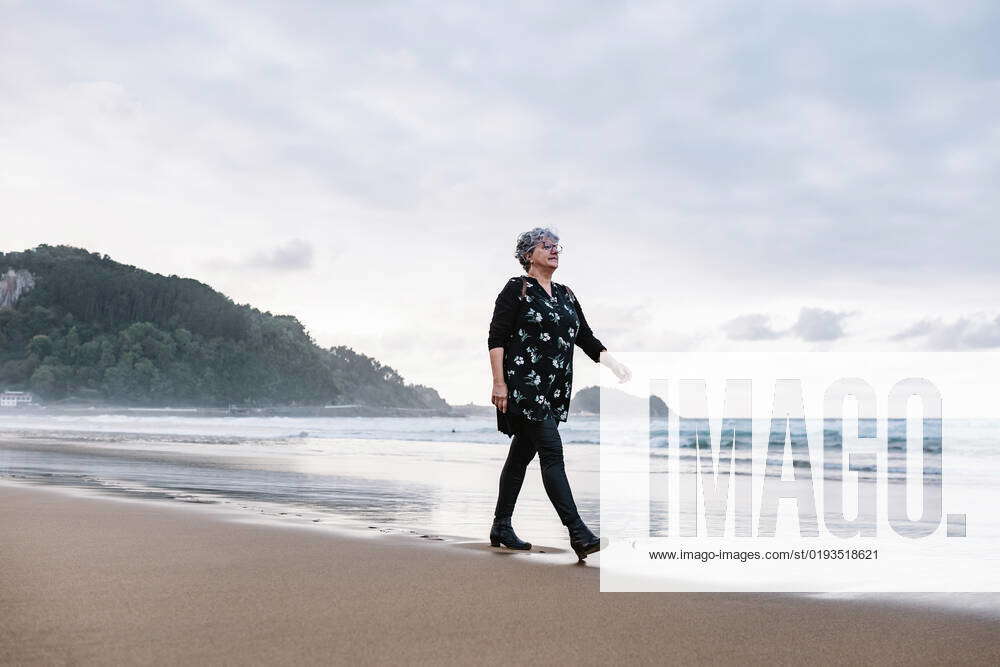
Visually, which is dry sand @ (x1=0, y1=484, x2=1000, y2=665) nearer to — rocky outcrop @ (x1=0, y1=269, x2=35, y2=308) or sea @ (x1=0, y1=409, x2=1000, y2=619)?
sea @ (x1=0, y1=409, x2=1000, y2=619)

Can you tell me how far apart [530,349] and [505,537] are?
97 cm

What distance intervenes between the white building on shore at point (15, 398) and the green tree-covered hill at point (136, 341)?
148 cm

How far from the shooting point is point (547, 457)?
14.5 feet

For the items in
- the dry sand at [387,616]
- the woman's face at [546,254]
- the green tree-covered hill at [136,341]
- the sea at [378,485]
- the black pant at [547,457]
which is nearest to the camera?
the dry sand at [387,616]

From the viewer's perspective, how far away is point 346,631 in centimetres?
256

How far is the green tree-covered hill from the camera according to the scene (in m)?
92.6

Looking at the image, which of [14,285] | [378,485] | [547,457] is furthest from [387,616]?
[14,285]

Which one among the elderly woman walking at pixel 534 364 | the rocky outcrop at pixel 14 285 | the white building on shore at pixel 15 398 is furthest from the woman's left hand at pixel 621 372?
the rocky outcrop at pixel 14 285

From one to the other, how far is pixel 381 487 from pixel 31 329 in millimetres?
104129

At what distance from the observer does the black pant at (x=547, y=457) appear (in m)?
4.32

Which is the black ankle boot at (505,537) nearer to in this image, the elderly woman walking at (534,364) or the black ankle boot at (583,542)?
the elderly woman walking at (534,364)

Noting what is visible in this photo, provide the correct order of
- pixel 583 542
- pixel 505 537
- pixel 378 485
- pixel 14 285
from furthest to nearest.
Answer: pixel 14 285 < pixel 378 485 < pixel 505 537 < pixel 583 542

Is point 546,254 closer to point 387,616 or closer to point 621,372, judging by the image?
point 621,372

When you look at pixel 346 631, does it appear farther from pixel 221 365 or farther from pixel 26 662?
pixel 221 365
